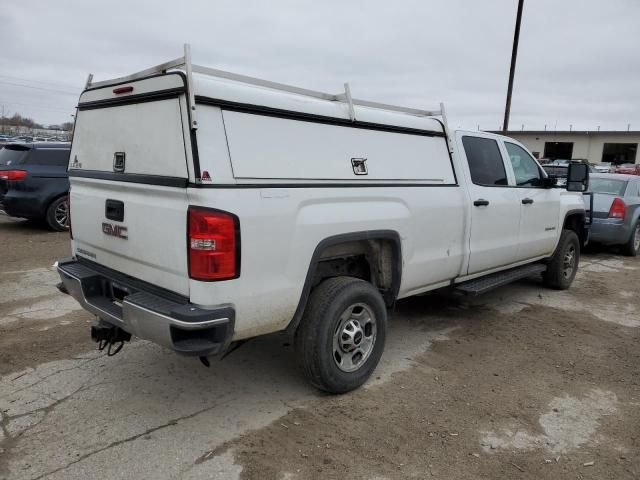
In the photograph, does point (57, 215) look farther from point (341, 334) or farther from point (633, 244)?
point (633, 244)

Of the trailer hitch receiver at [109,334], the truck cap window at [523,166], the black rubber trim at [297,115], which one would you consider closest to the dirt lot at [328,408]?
the trailer hitch receiver at [109,334]

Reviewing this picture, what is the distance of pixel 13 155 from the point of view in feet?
32.7

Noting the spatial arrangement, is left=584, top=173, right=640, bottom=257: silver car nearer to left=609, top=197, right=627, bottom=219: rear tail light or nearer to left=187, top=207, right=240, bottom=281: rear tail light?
left=609, top=197, right=627, bottom=219: rear tail light

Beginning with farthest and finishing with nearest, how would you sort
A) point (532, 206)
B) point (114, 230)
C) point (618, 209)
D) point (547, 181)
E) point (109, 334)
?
point (618, 209), point (547, 181), point (532, 206), point (109, 334), point (114, 230)

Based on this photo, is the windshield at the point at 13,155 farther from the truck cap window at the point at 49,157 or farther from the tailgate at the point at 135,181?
the tailgate at the point at 135,181

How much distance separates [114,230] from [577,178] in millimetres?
5393

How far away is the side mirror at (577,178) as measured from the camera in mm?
6254

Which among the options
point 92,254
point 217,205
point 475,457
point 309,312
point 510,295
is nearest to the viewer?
point 217,205

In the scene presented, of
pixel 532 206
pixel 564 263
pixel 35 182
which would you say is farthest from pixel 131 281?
pixel 35 182

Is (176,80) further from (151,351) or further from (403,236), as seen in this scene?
(151,351)

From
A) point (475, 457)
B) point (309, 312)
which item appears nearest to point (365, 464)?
point (475, 457)

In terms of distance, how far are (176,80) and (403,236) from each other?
78.7 inches

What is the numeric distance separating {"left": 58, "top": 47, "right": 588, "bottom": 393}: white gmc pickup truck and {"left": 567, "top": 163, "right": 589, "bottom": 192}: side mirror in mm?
2278

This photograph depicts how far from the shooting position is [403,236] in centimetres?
400
